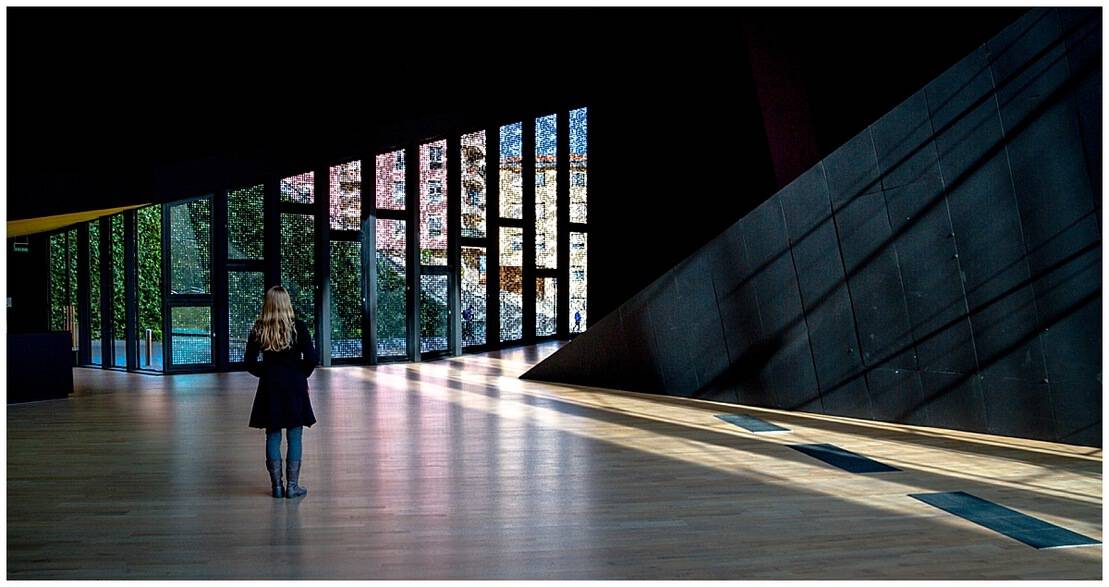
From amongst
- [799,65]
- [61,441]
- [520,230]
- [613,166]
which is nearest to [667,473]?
[61,441]

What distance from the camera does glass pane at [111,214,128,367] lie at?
16500 mm

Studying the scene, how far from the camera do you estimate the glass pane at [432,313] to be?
59.7ft

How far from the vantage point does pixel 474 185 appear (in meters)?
20.0

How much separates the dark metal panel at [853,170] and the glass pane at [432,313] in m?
9.88

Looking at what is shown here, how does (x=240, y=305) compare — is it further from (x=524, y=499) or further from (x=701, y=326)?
(x=524, y=499)

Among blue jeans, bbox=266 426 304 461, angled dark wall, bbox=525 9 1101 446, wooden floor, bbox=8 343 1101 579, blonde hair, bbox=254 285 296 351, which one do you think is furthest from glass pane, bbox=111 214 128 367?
blonde hair, bbox=254 285 296 351

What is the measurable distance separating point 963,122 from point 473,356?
12113mm

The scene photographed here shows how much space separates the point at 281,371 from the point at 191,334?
34.5ft

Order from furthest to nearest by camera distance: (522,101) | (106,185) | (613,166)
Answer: (613,166)
(522,101)
(106,185)

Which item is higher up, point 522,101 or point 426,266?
point 522,101

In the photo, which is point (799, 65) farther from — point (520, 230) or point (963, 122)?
point (520, 230)

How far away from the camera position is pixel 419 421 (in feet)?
32.0

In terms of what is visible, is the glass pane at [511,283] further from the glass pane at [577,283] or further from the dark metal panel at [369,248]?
the dark metal panel at [369,248]

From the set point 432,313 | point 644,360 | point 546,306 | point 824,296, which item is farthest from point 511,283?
point 824,296
